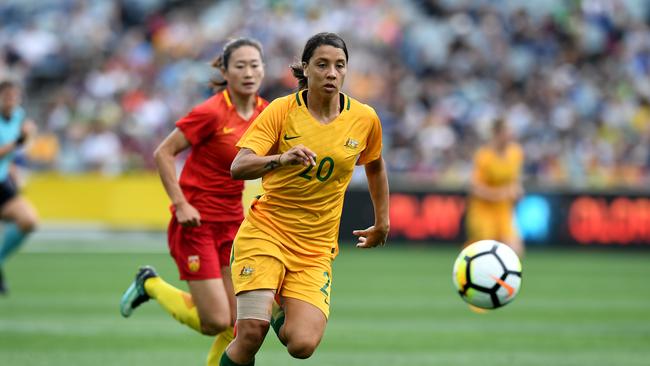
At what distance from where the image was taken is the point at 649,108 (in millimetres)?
24750

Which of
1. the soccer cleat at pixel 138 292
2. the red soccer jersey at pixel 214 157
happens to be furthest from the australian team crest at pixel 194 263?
the soccer cleat at pixel 138 292

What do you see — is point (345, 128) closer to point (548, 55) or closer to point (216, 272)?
point (216, 272)

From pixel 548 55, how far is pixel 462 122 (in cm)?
339

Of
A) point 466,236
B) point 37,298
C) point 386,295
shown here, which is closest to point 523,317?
point 386,295

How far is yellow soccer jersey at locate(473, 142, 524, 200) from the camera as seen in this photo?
51.3ft

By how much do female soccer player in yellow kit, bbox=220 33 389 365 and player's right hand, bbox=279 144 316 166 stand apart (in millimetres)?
251

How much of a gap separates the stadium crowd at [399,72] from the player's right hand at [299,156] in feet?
51.6

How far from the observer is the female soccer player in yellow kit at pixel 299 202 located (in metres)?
6.49

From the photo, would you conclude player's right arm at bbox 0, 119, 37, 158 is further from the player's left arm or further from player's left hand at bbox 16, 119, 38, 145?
the player's left arm

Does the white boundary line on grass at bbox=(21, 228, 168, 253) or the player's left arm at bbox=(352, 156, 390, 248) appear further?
the white boundary line on grass at bbox=(21, 228, 168, 253)

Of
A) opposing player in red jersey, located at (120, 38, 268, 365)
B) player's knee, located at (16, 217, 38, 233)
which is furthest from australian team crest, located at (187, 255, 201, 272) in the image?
player's knee, located at (16, 217, 38, 233)

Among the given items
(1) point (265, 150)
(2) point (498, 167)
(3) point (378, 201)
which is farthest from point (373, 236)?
(2) point (498, 167)

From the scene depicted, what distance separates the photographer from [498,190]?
1563cm

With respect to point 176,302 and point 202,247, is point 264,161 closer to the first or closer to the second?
point 202,247
